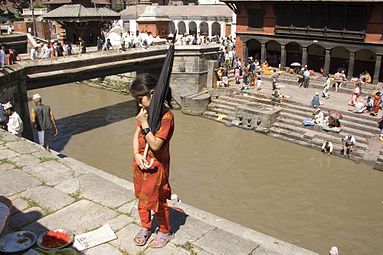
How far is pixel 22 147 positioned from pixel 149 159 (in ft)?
15.6

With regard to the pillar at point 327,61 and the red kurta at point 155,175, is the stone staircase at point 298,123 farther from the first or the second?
the red kurta at point 155,175

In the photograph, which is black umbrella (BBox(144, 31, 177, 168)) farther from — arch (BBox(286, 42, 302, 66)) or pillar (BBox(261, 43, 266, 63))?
arch (BBox(286, 42, 302, 66))

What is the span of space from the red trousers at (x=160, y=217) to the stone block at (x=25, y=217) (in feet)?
5.40

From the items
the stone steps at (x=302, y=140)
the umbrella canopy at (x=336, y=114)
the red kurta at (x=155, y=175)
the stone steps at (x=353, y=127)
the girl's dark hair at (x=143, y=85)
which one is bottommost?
the stone steps at (x=302, y=140)

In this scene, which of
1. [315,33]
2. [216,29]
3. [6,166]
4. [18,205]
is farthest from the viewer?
[216,29]

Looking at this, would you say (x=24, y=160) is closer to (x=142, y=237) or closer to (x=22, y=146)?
(x=22, y=146)

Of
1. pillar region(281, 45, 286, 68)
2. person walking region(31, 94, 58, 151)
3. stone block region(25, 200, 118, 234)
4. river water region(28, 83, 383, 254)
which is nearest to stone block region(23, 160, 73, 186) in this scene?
stone block region(25, 200, 118, 234)

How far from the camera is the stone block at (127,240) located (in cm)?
413

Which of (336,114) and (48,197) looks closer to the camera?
(48,197)

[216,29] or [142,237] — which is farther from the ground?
[216,29]

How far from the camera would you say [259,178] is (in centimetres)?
1349

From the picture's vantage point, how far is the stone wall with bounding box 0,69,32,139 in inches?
555

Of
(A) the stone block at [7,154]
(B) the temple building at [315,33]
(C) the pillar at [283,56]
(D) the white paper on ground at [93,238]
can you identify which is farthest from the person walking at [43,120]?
(C) the pillar at [283,56]

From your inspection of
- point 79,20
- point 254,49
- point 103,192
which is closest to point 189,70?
point 254,49
